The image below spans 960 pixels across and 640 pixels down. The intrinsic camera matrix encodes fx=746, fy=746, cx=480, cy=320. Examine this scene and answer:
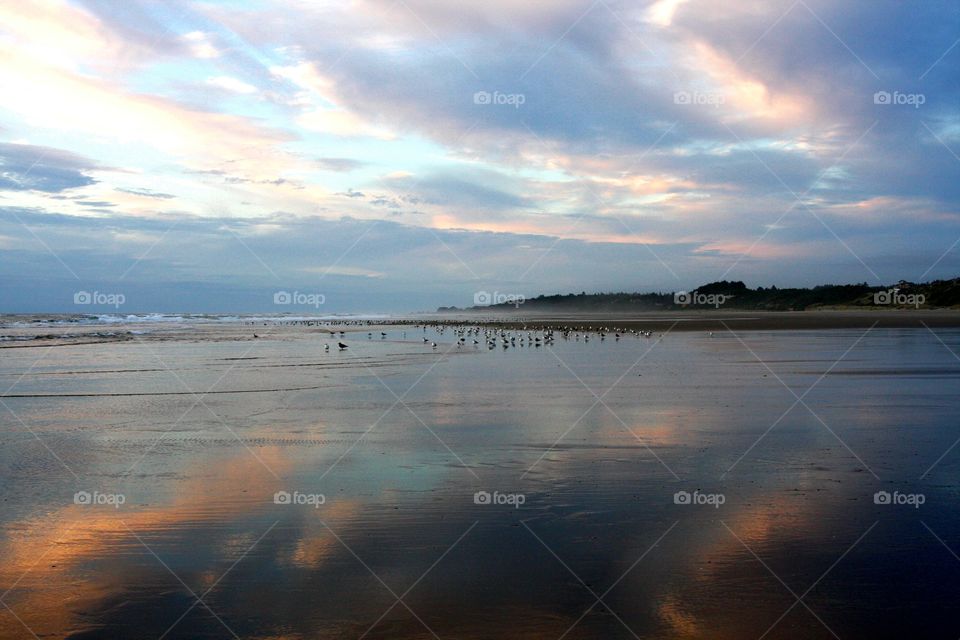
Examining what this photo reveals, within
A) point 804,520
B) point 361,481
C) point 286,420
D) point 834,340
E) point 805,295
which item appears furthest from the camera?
point 805,295

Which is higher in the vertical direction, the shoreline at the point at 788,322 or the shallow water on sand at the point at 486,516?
the shoreline at the point at 788,322

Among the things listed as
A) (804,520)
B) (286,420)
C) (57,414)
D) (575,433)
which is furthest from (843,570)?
(57,414)

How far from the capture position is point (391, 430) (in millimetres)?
12453

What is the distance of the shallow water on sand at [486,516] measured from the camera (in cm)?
529

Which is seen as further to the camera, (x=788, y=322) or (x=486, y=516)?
(x=788, y=322)

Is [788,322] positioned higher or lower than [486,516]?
higher

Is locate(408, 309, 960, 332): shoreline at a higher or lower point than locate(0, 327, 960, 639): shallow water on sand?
higher

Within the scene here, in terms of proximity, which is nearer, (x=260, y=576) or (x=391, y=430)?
(x=260, y=576)

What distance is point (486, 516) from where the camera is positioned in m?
7.48

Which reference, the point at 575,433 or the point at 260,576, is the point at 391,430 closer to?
the point at 575,433

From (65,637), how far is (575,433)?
8.10 metres

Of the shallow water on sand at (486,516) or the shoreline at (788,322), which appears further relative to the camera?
the shoreline at (788,322)

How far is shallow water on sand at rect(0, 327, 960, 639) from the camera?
17.4 ft

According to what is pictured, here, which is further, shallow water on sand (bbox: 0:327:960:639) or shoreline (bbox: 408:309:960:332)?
shoreline (bbox: 408:309:960:332)
